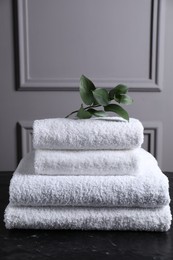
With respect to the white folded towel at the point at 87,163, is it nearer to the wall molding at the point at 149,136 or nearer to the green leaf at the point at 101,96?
the green leaf at the point at 101,96

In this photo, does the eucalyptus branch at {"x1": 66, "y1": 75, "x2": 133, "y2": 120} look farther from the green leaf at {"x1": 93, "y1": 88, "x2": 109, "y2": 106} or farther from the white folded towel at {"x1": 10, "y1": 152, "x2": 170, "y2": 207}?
the white folded towel at {"x1": 10, "y1": 152, "x2": 170, "y2": 207}

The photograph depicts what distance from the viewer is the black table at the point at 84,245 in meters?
0.40

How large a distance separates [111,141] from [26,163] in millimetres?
133

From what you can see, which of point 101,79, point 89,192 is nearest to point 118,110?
point 89,192

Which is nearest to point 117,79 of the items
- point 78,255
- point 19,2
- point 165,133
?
point 165,133

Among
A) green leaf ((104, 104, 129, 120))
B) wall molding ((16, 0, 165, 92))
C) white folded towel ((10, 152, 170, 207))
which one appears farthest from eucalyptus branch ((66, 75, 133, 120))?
wall molding ((16, 0, 165, 92))

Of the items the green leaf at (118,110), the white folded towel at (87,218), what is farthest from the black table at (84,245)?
the green leaf at (118,110)

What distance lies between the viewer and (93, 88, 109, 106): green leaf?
52cm

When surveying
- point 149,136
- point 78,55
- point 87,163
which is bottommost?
point 149,136

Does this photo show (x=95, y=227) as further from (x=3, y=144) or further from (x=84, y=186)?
(x=3, y=144)

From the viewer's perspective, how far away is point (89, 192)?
45 cm

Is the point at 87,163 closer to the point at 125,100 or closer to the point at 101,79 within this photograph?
the point at 125,100

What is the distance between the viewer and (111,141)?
47 centimetres

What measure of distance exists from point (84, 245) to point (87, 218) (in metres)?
0.04
